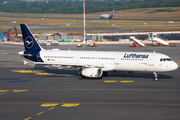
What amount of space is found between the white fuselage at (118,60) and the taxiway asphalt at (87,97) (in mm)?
2133

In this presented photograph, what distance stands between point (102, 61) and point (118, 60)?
2565 millimetres

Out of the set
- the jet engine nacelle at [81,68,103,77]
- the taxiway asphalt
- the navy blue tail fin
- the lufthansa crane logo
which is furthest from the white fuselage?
the lufthansa crane logo

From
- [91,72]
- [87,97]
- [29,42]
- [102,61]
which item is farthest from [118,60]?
[29,42]

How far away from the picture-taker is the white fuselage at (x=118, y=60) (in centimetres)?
3816

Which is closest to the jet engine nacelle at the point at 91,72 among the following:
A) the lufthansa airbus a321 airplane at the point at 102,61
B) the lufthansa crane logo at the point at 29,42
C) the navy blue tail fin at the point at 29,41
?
the lufthansa airbus a321 airplane at the point at 102,61

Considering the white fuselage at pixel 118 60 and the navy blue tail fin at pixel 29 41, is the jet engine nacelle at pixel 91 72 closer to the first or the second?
the white fuselage at pixel 118 60

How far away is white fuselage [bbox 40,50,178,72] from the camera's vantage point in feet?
125

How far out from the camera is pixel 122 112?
25016mm

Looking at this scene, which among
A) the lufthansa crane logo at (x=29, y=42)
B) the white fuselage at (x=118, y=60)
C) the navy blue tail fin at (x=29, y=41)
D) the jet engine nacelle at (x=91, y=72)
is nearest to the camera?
the white fuselage at (x=118, y=60)

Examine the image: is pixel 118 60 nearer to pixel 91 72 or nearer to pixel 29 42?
pixel 91 72

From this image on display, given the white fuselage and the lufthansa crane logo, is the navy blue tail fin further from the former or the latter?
the white fuselage

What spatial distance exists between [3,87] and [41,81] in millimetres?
6050

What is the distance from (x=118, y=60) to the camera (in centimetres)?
3988

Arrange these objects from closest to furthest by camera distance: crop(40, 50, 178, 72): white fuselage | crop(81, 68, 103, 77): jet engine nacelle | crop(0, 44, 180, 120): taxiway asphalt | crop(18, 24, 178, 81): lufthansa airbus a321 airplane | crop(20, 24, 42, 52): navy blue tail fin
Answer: crop(0, 44, 180, 120): taxiway asphalt
crop(40, 50, 178, 72): white fuselage
crop(18, 24, 178, 81): lufthansa airbus a321 airplane
crop(81, 68, 103, 77): jet engine nacelle
crop(20, 24, 42, 52): navy blue tail fin
